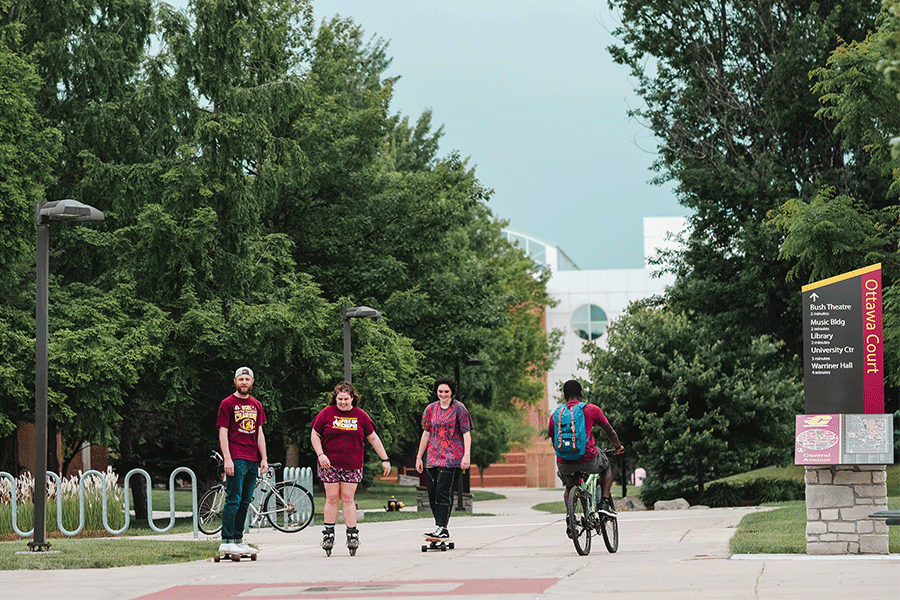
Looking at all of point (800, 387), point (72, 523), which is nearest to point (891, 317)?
point (800, 387)

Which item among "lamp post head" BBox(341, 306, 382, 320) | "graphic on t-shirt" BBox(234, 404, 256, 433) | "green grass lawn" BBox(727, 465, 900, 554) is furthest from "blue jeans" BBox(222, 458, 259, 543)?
"lamp post head" BBox(341, 306, 382, 320)

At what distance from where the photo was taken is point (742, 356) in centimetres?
3067

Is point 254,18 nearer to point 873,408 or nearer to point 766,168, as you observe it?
point 766,168

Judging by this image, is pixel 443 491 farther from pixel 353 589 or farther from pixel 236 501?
pixel 353 589

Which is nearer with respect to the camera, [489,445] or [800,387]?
[800,387]

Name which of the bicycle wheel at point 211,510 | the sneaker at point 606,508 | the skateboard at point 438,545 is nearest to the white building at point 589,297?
the bicycle wheel at point 211,510

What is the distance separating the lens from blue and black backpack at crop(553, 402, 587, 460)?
37.1 feet

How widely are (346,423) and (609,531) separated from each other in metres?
2.76

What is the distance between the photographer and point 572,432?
11.3m

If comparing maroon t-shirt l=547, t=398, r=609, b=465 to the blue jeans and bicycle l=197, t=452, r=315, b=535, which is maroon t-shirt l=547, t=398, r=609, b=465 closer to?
the blue jeans

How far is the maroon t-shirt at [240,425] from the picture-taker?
11.4 m

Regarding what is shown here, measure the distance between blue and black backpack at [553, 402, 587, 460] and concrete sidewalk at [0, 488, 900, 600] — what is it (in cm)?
97

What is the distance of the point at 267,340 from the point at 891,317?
471 inches

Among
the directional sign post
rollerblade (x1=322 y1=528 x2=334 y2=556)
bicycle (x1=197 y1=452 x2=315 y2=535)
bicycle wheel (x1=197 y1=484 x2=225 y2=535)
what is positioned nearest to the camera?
the directional sign post
